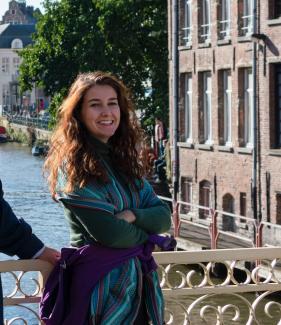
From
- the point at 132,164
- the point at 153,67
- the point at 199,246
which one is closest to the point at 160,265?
the point at 132,164

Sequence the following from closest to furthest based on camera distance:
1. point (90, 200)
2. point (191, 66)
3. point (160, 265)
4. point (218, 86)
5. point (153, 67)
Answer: point (90, 200) → point (160, 265) → point (218, 86) → point (191, 66) → point (153, 67)

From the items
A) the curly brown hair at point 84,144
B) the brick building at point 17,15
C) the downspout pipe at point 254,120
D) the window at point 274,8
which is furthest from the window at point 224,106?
the brick building at point 17,15

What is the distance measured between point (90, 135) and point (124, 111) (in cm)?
21

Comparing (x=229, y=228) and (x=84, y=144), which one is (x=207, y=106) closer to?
(x=229, y=228)

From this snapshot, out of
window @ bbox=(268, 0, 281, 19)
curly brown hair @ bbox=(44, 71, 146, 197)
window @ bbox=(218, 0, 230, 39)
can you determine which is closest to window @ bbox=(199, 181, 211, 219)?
window @ bbox=(218, 0, 230, 39)

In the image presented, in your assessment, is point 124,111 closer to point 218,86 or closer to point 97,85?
point 97,85

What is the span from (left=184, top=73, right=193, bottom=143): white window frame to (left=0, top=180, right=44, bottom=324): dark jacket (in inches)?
1034

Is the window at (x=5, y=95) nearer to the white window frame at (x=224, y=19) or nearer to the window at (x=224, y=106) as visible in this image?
the white window frame at (x=224, y=19)

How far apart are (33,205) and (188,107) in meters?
14.2

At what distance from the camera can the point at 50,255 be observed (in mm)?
5504

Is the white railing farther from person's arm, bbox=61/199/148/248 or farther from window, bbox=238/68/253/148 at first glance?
person's arm, bbox=61/199/148/248

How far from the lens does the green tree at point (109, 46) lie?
45906mm

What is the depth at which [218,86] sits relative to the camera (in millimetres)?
29250

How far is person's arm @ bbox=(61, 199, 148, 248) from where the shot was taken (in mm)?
5293
